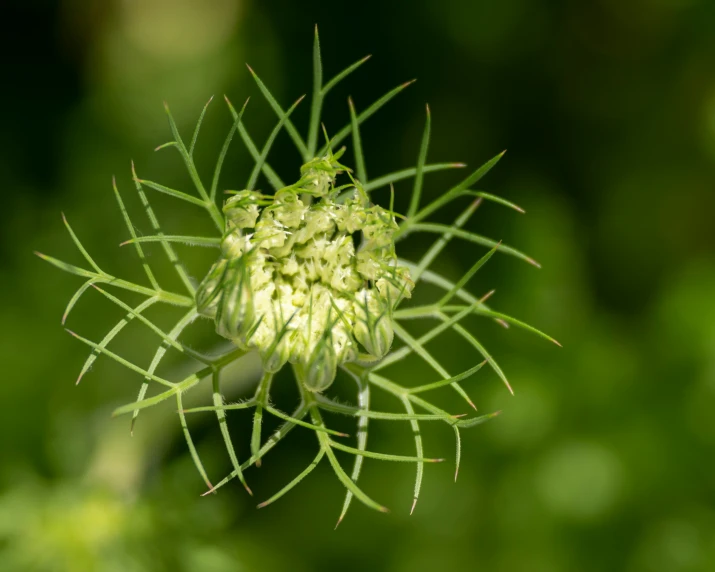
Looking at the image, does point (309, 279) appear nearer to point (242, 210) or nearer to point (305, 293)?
point (305, 293)

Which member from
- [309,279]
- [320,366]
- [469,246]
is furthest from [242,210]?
[469,246]

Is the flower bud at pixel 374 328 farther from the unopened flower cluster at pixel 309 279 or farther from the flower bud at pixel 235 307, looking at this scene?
the flower bud at pixel 235 307

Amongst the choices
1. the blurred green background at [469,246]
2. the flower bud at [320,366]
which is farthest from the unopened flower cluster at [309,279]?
the blurred green background at [469,246]

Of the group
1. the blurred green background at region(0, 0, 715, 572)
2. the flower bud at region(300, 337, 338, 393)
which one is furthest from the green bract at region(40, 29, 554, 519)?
the blurred green background at region(0, 0, 715, 572)

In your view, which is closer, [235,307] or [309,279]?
[235,307]

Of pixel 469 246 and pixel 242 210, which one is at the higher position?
pixel 242 210

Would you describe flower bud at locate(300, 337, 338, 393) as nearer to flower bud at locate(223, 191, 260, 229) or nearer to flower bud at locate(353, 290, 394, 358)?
flower bud at locate(353, 290, 394, 358)

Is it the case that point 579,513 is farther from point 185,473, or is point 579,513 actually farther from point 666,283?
point 185,473
